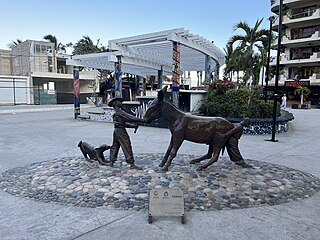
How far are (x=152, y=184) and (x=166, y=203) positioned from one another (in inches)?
33.6

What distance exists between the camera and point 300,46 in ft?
98.3

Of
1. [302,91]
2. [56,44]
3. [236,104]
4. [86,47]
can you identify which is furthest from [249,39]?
[56,44]

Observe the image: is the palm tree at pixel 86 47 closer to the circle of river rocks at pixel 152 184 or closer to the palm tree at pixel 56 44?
the palm tree at pixel 56 44

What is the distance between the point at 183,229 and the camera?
8.76 feet

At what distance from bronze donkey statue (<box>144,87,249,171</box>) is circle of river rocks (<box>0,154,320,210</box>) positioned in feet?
1.38

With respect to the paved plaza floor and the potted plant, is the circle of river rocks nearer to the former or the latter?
the paved plaza floor

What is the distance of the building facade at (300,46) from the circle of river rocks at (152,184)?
1066 inches

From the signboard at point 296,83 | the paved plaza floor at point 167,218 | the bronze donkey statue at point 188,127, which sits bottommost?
the paved plaza floor at point 167,218

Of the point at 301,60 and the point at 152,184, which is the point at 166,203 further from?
the point at 301,60

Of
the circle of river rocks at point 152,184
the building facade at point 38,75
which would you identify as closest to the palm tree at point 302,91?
the building facade at point 38,75

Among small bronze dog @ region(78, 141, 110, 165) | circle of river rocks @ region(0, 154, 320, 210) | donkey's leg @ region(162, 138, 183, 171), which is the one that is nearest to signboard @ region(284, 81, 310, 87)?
circle of river rocks @ region(0, 154, 320, 210)

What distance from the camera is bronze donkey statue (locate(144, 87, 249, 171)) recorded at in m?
4.28

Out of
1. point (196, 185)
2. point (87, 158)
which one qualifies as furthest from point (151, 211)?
point (87, 158)

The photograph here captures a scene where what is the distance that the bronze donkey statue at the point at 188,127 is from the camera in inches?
169
